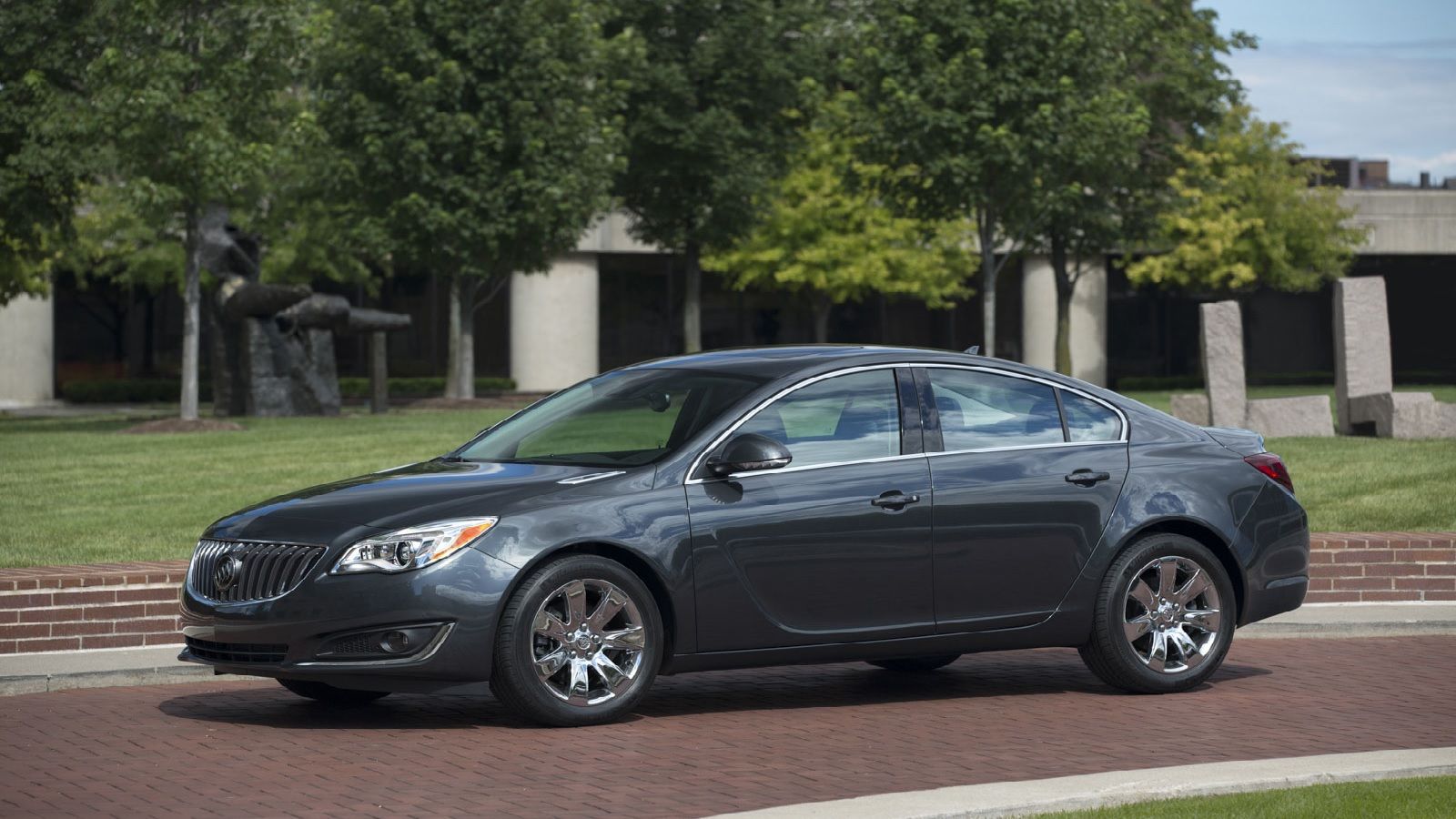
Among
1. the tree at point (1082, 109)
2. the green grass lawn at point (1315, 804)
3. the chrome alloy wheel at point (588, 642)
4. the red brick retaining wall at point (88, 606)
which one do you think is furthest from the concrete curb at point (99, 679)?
the tree at point (1082, 109)

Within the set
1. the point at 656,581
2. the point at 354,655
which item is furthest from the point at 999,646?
the point at 354,655

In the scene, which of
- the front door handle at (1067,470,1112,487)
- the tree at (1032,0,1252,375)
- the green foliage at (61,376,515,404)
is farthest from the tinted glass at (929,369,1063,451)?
the green foliage at (61,376,515,404)

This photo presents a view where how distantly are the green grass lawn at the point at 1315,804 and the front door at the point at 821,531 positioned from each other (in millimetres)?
2329

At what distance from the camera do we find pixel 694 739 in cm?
790

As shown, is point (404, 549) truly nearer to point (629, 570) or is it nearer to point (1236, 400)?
point (629, 570)

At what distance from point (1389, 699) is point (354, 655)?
15.4 feet

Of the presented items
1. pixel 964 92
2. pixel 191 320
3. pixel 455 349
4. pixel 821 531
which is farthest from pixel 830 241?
pixel 821 531

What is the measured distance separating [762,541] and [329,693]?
6.99 ft

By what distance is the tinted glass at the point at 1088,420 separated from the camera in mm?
9219

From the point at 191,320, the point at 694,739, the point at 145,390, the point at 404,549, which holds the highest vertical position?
the point at 191,320

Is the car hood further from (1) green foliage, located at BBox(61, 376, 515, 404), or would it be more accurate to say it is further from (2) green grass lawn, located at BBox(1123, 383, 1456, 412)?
(1) green foliage, located at BBox(61, 376, 515, 404)

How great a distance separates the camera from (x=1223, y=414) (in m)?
23.6


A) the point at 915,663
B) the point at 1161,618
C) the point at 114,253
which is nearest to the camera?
the point at 1161,618

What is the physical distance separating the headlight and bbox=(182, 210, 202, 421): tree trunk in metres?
20.7
